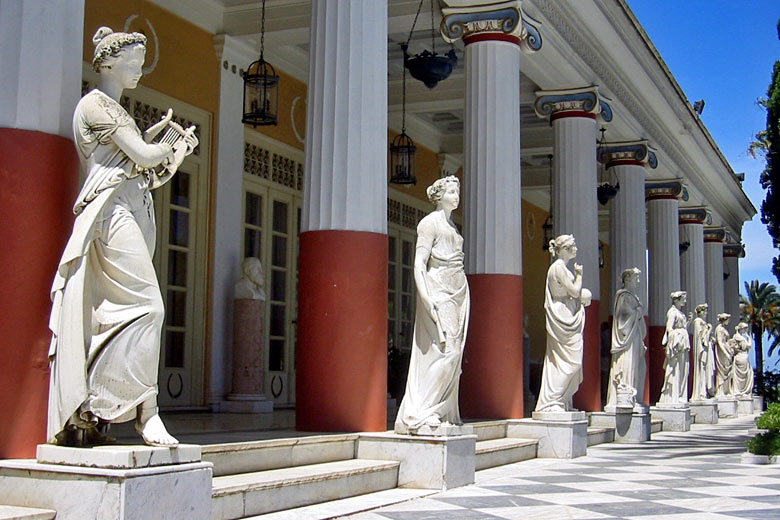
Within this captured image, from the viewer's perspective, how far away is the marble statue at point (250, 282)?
12742mm

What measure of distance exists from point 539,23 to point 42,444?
30.1 ft

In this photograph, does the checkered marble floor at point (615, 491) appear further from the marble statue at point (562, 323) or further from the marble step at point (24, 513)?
the marble step at point (24, 513)

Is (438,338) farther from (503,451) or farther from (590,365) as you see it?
(590,365)

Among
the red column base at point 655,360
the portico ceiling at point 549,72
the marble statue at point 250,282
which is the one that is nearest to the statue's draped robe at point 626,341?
the portico ceiling at point 549,72

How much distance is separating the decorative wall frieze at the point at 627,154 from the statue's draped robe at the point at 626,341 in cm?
442

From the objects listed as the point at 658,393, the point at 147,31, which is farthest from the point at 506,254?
the point at 658,393

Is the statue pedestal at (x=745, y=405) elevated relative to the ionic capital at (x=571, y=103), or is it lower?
lower

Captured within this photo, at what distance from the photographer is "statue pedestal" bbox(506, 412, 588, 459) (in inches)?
457

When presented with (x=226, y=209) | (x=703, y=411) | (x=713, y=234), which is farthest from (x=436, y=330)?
(x=713, y=234)

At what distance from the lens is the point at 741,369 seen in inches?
974

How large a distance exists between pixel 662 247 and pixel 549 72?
7.81 m

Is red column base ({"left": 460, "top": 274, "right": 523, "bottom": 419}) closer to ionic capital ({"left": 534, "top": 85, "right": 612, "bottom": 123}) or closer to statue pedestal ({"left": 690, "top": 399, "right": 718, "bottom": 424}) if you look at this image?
ionic capital ({"left": 534, "top": 85, "right": 612, "bottom": 123})

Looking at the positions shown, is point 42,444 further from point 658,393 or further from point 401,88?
point 658,393

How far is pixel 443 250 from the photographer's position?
8.30 m
